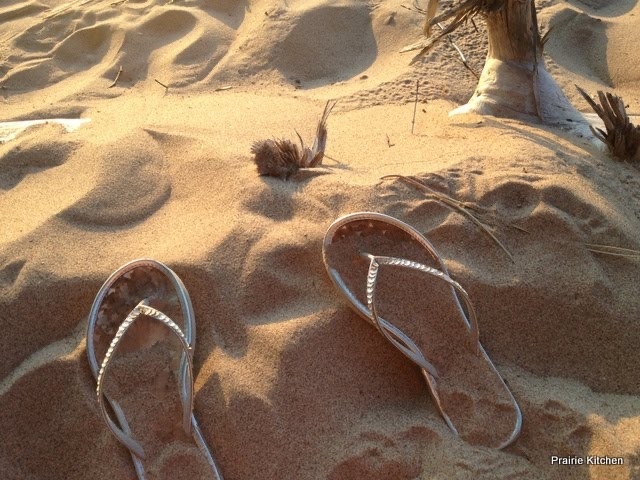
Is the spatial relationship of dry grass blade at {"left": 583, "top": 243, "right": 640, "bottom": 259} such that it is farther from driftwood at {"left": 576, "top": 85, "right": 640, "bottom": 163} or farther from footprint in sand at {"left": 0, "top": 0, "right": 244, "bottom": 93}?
footprint in sand at {"left": 0, "top": 0, "right": 244, "bottom": 93}

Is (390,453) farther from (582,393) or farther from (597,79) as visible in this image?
(597,79)

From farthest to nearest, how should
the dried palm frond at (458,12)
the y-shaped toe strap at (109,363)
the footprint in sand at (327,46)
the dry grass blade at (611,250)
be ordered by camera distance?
the footprint in sand at (327,46) → the dried palm frond at (458,12) → the dry grass blade at (611,250) → the y-shaped toe strap at (109,363)

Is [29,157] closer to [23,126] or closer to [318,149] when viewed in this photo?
[23,126]

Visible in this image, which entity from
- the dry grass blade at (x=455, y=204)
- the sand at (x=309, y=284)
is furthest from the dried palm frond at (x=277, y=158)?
the dry grass blade at (x=455, y=204)

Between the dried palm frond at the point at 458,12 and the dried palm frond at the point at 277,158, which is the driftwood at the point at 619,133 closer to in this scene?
the dried palm frond at the point at 458,12

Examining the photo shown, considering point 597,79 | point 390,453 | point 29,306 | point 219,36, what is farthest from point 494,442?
point 219,36

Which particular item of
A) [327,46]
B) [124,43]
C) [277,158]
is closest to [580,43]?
[327,46]
